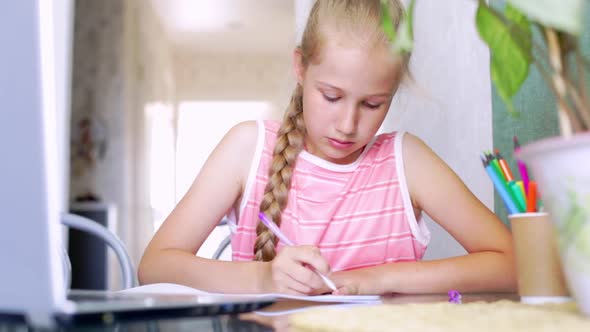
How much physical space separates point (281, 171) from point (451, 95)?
0.46 m

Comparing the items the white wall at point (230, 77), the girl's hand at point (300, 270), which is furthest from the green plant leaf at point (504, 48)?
the white wall at point (230, 77)

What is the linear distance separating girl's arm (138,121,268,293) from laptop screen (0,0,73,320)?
478mm

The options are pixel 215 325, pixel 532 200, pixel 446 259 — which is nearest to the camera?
pixel 215 325

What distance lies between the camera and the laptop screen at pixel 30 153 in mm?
327

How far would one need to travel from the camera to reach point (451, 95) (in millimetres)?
1382

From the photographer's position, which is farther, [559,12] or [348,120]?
[348,120]

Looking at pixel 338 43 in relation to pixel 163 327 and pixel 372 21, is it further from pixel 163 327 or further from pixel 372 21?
pixel 163 327

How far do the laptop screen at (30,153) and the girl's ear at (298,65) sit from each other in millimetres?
780

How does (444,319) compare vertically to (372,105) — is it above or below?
below

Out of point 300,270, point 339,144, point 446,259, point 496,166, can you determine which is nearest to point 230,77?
point 339,144

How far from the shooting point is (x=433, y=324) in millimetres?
364

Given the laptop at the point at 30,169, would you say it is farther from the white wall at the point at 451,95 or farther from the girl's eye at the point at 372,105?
the white wall at the point at 451,95

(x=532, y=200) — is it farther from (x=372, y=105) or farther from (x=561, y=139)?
(x=372, y=105)

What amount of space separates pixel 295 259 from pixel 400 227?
0.49 m
